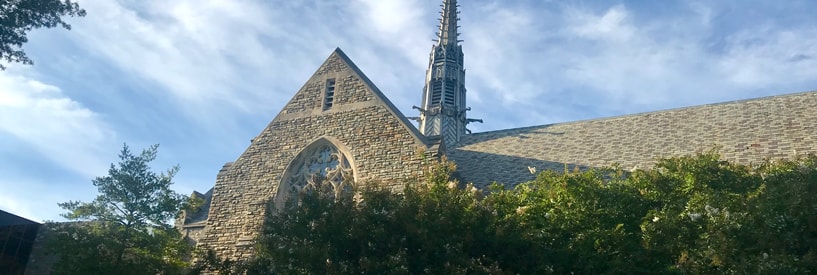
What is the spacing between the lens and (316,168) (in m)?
19.4

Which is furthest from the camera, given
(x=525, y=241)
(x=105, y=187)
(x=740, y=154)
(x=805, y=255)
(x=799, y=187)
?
(x=105, y=187)

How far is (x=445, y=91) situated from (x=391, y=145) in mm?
34328

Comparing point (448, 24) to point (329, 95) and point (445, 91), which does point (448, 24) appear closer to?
point (445, 91)

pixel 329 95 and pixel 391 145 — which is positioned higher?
pixel 329 95

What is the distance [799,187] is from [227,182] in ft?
48.9

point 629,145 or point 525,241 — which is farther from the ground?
point 629,145

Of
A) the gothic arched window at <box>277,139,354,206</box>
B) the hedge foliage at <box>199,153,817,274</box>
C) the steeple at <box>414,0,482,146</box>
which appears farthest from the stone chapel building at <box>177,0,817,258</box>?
the steeple at <box>414,0,482,146</box>

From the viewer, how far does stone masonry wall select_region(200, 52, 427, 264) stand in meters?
18.0

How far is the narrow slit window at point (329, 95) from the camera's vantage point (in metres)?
20.2

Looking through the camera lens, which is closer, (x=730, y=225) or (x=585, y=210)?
(x=730, y=225)

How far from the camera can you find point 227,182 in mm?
20016

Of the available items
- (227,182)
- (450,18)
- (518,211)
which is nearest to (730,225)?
(518,211)

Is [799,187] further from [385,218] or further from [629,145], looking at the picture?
[629,145]

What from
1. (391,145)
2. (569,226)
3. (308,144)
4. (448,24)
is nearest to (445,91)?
(448,24)
